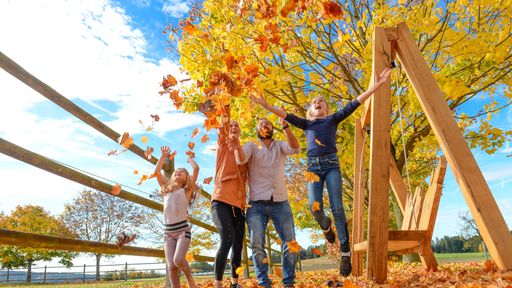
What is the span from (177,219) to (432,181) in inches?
110

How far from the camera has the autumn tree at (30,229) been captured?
31594 millimetres

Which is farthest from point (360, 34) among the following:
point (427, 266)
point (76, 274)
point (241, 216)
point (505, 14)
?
point (76, 274)

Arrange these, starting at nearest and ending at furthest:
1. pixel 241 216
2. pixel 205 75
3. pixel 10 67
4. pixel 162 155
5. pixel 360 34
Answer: pixel 10 67
pixel 241 216
pixel 162 155
pixel 205 75
pixel 360 34

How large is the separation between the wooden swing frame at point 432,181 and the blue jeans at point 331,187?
0.27 m

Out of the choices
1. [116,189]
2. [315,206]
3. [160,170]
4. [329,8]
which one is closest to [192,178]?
[160,170]

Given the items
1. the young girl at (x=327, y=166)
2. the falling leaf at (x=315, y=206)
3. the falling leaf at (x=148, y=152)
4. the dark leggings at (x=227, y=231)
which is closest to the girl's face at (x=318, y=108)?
the young girl at (x=327, y=166)

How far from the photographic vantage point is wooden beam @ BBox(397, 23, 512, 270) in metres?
2.93

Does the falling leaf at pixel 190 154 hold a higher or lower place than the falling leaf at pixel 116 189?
higher

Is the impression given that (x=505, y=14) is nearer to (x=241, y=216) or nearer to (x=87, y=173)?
(x=241, y=216)

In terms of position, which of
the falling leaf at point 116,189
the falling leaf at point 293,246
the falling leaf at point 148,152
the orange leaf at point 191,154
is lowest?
the falling leaf at point 293,246

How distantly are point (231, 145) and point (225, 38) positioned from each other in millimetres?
3946

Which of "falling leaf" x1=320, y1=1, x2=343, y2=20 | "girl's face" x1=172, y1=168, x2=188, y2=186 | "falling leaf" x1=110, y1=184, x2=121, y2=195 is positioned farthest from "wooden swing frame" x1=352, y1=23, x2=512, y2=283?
"falling leaf" x1=110, y1=184, x2=121, y2=195

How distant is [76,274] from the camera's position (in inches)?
995

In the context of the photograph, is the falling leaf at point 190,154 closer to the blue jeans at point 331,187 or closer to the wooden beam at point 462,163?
the blue jeans at point 331,187
